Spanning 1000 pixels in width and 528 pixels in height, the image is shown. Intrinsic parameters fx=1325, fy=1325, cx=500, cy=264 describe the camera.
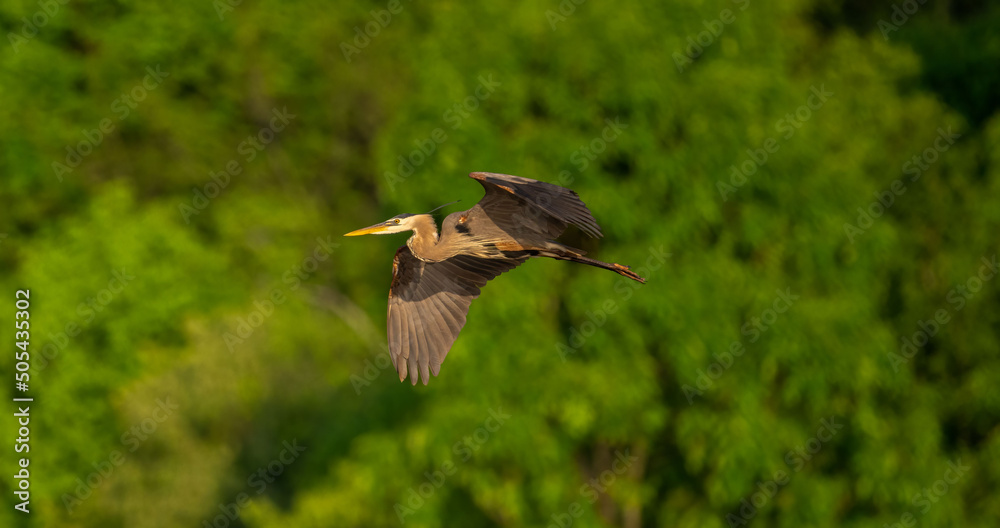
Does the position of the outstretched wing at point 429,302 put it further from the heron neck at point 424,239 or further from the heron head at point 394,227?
the heron neck at point 424,239

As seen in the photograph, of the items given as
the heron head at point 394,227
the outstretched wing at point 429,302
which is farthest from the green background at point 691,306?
the heron head at point 394,227

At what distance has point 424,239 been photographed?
9203mm

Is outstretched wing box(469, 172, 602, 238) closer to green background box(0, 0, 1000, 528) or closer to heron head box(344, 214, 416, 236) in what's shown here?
heron head box(344, 214, 416, 236)

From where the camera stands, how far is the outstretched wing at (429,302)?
30.5 feet

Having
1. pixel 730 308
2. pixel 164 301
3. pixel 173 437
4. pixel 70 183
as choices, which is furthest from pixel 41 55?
pixel 730 308

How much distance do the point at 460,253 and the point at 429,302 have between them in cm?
68

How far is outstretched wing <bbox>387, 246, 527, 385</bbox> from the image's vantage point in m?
9.28

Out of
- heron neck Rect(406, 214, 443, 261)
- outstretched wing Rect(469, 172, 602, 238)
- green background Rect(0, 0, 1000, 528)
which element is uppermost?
outstretched wing Rect(469, 172, 602, 238)

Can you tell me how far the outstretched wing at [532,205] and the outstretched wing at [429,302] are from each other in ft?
1.15

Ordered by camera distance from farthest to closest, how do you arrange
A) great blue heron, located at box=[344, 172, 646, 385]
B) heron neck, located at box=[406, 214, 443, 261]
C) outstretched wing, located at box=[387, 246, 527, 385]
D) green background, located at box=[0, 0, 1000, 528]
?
green background, located at box=[0, 0, 1000, 528]
outstretched wing, located at box=[387, 246, 527, 385]
heron neck, located at box=[406, 214, 443, 261]
great blue heron, located at box=[344, 172, 646, 385]

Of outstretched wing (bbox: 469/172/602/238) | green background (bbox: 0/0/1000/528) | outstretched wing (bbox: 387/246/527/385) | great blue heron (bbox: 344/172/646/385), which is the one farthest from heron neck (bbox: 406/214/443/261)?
green background (bbox: 0/0/1000/528)

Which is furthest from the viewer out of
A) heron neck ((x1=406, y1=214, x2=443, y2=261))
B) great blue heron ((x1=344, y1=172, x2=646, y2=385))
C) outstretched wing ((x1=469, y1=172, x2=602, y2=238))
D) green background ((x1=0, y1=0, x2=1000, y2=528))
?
green background ((x1=0, y1=0, x2=1000, y2=528))

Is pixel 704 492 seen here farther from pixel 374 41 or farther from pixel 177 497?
pixel 374 41

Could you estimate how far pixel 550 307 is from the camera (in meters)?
15.2
